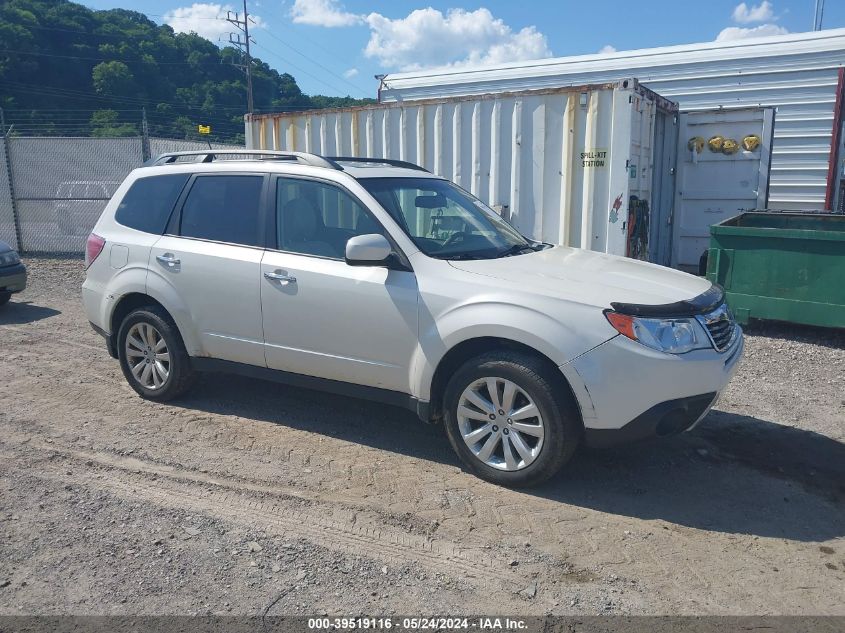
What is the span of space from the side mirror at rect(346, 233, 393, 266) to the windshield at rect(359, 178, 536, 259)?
299mm

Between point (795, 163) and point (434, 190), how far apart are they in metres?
8.53

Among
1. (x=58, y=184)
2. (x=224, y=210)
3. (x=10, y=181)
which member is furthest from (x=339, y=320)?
(x=58, y=184)

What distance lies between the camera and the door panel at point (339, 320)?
455 centimetres

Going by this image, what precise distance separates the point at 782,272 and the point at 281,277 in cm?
538

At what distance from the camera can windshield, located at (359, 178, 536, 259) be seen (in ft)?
15.8

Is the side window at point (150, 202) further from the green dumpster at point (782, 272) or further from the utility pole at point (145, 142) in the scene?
the utility pole at point (145, 142)

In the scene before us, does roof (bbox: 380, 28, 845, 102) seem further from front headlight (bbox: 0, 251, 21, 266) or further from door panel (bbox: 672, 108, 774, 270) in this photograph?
front headlight (bbox: 0, 251, 21, 266)

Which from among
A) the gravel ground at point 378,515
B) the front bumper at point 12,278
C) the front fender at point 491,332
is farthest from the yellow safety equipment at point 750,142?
the front bumper at point 12,278

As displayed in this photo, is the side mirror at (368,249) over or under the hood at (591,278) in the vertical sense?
over

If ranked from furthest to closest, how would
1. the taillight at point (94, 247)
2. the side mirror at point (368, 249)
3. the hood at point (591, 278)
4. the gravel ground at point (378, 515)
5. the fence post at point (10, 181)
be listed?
the fence post at point (10, 181)
the taillight at point (94, 247)
the side mirror at point (368, 249)
the hood at point (591, 278)
the gravel ground at point (378, 515)

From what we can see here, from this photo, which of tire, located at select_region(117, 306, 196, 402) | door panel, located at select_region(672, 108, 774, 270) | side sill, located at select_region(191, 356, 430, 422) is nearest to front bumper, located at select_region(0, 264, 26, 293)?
tire, located at select_region(117, 306, 196, 402)

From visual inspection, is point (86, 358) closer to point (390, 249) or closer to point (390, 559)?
point (390, 249)

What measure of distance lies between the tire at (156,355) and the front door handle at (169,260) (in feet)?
1.27

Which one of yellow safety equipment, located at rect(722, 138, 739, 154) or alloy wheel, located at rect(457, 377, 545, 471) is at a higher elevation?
yellow safety equipment, located at rect(722, 138, 739, 154)
